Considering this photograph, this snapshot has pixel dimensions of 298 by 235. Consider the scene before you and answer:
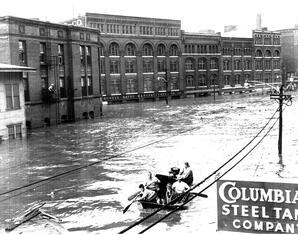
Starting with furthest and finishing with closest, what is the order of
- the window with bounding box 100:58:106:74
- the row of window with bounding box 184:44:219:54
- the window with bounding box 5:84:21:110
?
1. the row of window with bounding box 184:44:219:54
2. the window with bounding box 100:58:106:74
3. the window with bounding box 5:84:21:110

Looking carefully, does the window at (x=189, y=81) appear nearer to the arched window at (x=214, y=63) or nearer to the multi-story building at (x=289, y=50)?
the arched window at (x=214, y=63)

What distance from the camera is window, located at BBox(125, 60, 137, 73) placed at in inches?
3265

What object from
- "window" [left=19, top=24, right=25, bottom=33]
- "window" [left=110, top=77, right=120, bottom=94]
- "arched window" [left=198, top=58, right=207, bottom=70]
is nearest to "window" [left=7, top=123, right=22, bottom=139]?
"window" [left=19, top=24, right=25, bottom=33]

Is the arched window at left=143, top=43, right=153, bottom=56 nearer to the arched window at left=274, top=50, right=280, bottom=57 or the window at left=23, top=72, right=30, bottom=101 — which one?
the window at left=23, top=72, right=30, bottom=101

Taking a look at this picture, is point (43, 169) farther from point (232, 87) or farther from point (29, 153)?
point (232, 87)

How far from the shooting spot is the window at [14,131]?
124ft

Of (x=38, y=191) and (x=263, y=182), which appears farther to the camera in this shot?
(x=38, y=191)

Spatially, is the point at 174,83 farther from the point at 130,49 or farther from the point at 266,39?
the point at 266,39

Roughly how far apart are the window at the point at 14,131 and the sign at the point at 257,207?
3181 cm

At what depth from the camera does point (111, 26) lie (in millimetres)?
79062

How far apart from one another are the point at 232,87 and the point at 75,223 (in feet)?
309

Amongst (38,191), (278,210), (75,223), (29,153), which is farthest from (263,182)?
(29,153)

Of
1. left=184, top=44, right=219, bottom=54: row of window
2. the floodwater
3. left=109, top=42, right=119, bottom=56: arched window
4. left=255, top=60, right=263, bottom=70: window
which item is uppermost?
left=184, top=44, right=219, bottom=54: row of window

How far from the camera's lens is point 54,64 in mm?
48438
